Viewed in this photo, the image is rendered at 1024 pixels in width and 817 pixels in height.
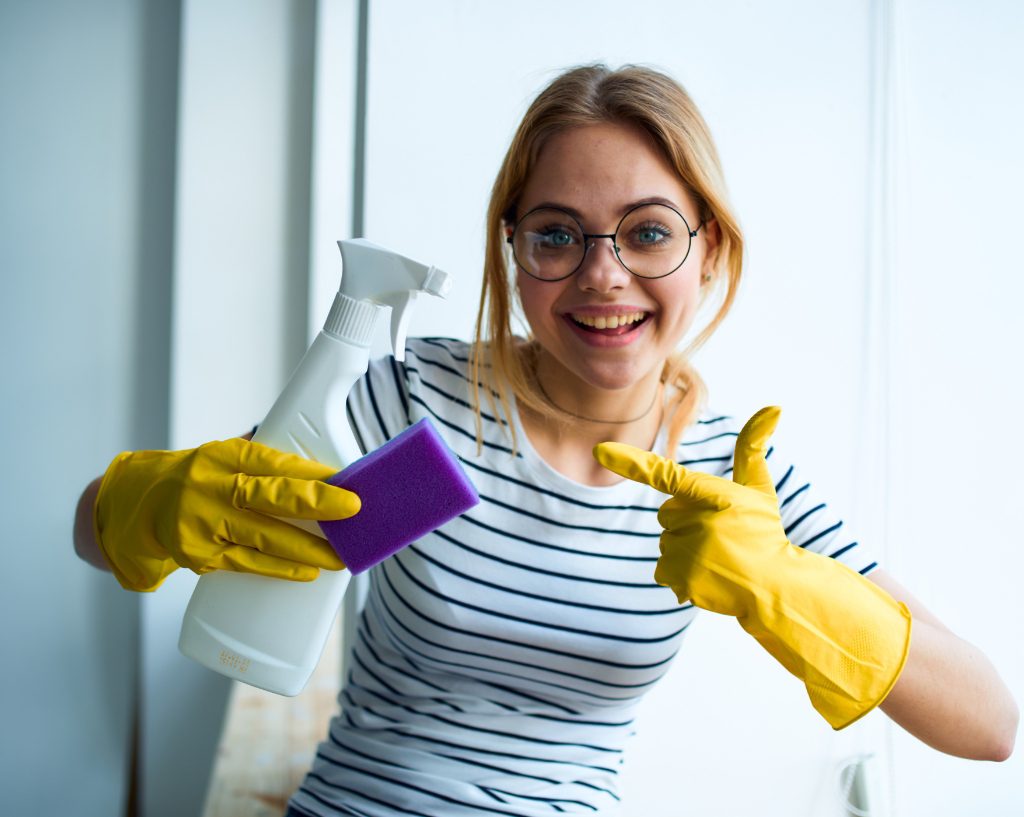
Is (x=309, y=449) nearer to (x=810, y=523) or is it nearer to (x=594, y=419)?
(x=594, y=419)

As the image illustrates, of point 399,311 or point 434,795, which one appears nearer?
point 399,311

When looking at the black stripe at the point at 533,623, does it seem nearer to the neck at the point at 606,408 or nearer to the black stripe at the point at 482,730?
the black stripe at the point at 482,730

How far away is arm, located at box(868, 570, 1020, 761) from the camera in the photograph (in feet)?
2.85

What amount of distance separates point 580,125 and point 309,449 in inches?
19.4

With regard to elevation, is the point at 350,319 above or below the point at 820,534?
above

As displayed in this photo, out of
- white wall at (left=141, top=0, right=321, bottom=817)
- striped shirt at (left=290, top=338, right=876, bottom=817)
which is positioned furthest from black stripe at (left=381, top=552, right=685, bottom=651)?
white wall at (left=141, top=0, right=321, bottom=817)

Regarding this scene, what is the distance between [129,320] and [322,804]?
3.51 feet

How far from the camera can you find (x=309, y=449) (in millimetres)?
848

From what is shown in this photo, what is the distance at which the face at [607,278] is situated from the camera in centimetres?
96


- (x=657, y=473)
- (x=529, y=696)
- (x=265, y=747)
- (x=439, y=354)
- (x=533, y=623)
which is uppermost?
(x=439, y=354)

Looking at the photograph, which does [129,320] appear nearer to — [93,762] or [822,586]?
[93,762]

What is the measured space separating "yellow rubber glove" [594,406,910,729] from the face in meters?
0.20

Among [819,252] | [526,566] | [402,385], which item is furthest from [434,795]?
[819,252]

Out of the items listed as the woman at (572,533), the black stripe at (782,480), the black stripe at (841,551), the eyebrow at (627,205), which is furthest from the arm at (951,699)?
the eyebrow at (627,205)
